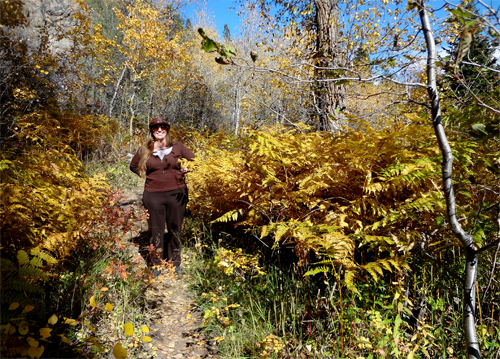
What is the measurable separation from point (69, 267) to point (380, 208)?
338 cm

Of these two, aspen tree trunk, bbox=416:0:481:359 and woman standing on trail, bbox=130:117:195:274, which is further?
woman standing on trail, bbox=130:117:195:274

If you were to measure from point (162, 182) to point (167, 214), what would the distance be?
1.58 ft

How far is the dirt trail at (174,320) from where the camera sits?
2535 millimetres

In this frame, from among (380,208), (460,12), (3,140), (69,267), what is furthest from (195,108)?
(460,12)

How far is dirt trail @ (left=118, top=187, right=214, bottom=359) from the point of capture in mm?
2535

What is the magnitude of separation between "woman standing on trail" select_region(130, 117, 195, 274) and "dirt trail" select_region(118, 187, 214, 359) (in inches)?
11.5

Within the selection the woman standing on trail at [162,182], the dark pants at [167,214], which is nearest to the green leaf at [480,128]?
the woman standing on trail at [162,182]

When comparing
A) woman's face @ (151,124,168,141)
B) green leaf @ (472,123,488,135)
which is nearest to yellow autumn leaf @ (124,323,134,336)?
green leaf @ (472,123,488,135)

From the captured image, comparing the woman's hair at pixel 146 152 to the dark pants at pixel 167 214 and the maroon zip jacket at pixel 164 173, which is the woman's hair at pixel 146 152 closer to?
the maroon zip jacket at pixel 164 173

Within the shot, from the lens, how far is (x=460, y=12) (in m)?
1.00

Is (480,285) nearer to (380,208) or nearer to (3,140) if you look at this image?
(380,208)

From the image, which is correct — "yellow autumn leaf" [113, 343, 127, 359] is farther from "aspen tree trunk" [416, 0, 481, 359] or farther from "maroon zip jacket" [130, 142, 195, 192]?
"maroon zip jacket" [130, 142, 195, 192]

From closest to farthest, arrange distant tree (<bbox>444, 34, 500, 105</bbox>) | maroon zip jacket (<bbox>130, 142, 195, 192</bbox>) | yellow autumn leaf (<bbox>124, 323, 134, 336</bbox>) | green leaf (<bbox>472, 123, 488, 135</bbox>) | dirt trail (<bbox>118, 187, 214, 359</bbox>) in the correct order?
1. green leaf (<bbox>472, 123, 488, 135</bbox>)
2. distant tree (<bbox>444, 34, 500, 105</bbox>)
3. yellow autumn leaf (<bbox>124, 323, 134, 336</bbox>)
4. dirt trail (<bbox>118, 187, 214, 359</bbox>)
5. maroon zip jacket (<bbox>130, 142, 195, 192</bbox>)

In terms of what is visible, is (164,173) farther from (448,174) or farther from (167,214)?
(448,174)
